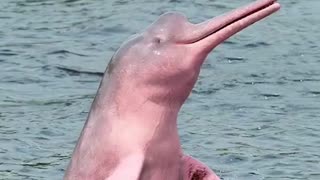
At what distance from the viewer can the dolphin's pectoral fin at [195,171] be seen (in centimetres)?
853

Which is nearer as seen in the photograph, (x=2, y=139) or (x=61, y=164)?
(x=61, y=164)

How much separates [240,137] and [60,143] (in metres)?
1.73

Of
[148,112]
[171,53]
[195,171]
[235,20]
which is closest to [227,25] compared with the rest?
[235,20]

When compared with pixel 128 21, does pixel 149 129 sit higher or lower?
higher

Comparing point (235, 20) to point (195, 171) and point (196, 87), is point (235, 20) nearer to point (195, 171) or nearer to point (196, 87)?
Result: point (195, 171)

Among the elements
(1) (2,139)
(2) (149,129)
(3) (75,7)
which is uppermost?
(2) (149,129)

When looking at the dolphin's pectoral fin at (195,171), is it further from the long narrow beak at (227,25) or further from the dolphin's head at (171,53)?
the long narrow beak at (227,25)

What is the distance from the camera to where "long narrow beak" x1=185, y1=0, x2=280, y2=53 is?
8.00 metres

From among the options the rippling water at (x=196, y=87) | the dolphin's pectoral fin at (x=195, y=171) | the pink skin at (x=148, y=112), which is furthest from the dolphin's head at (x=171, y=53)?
the rippling water at (x=196, y=87)

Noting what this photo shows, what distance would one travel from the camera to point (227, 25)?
8188mm

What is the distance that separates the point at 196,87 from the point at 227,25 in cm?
637

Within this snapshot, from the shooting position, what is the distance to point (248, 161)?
12.0 meters

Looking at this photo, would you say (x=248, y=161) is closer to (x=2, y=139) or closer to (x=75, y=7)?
(x=2, y=139)

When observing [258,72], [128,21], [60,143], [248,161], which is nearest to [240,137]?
[248,161]
